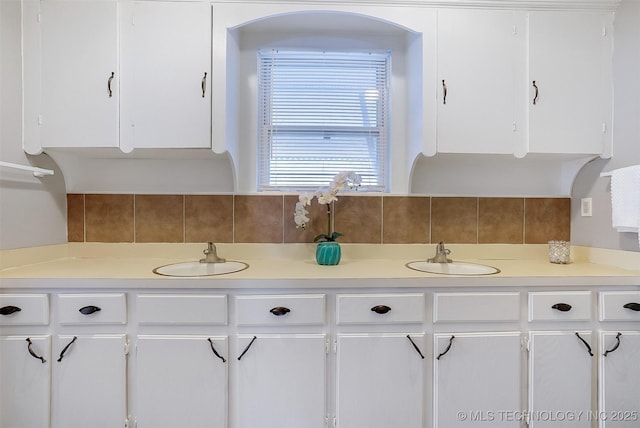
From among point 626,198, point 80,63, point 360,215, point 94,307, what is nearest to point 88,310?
point 94,307

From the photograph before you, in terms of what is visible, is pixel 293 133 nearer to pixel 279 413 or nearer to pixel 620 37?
pixel 279 413

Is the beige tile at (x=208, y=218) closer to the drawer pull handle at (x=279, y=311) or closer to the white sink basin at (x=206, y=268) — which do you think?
the white sink basin at (x=206, y=268)

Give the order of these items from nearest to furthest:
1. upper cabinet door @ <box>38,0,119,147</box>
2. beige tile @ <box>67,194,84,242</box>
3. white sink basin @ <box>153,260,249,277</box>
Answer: upper cabinet door @ <box>38,0,119,147</box> → white sink basin @ <box>153,260,249,277</box> → beige tile @ <box>67,194,84,242</box>

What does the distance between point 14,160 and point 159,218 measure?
2.35 feet

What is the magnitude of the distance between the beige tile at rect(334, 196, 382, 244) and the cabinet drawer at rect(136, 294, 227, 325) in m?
0.87

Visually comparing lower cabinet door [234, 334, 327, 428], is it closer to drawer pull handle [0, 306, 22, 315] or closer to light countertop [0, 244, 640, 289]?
light countertop [0, 244, 640, 289]

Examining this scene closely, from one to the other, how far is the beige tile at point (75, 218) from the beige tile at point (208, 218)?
2.08 feet

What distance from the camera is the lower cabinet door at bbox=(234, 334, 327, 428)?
1.35m

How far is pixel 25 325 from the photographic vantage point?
1.33 m

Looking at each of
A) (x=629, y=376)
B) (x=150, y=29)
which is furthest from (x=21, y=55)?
(x=629, y=376)

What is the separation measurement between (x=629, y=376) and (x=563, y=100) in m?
1.40

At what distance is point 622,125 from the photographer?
5.36 ft

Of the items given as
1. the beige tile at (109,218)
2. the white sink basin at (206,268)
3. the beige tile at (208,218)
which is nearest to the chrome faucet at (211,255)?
the white sink basin at (206,268)

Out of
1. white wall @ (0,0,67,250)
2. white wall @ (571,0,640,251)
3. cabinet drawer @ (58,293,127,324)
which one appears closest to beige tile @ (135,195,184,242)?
white wall @ (0,0,67,250)
